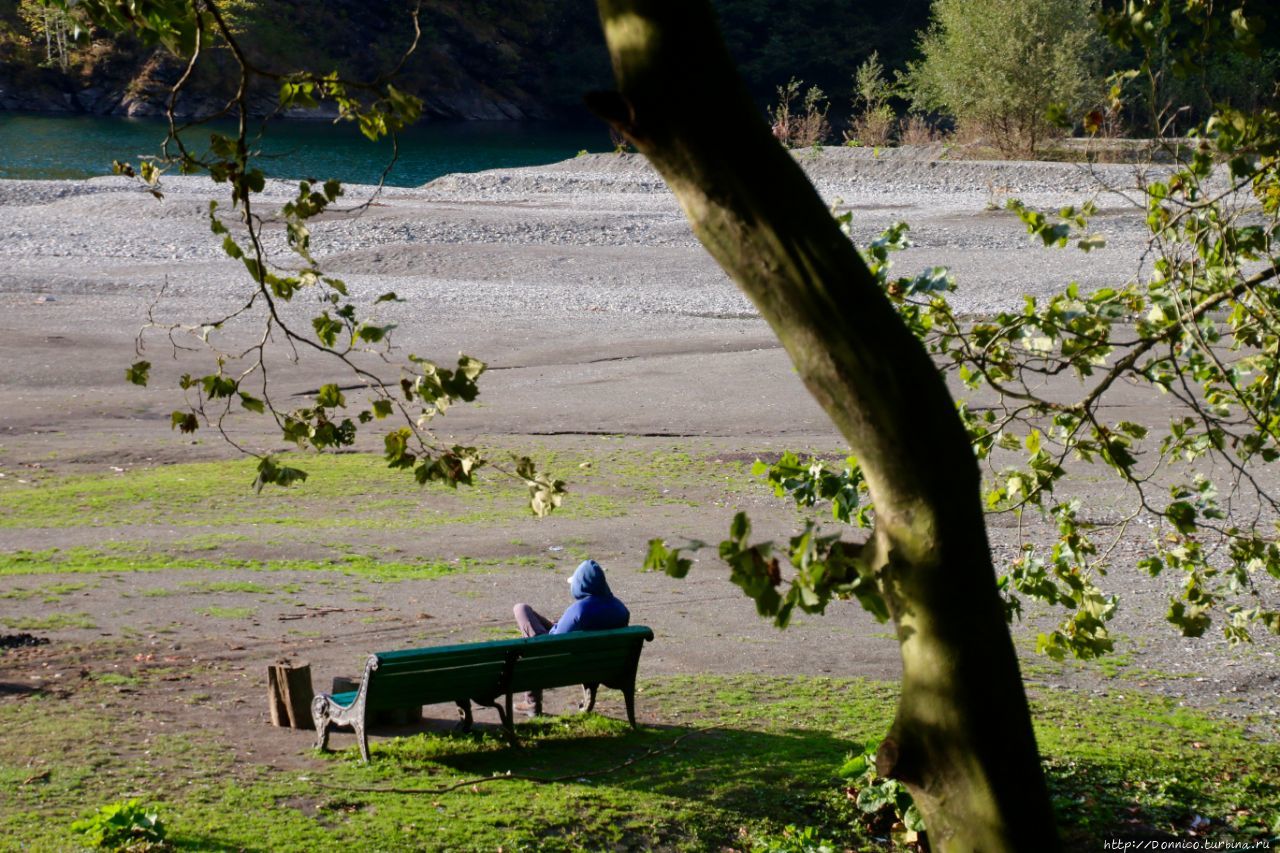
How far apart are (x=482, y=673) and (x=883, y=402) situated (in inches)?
197

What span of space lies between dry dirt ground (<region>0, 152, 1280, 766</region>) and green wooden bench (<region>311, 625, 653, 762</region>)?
1.49 ft

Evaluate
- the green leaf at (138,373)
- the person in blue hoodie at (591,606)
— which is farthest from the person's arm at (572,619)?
the green leaf at (138,373)

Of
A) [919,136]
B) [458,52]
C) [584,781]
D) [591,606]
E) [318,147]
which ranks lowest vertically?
[584,781]

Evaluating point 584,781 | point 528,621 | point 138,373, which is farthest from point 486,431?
point 138,373

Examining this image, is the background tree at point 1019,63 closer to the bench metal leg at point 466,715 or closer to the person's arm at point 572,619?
the person's arm at point 572,619

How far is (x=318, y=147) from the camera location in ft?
203

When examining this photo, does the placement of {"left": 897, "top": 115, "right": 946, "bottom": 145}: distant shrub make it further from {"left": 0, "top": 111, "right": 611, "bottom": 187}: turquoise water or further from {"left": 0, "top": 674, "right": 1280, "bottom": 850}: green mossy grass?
{"left": 0, "top": 674, "right": 1280, "bottom": 850}: green mossy grass

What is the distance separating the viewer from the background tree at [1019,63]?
152 ft

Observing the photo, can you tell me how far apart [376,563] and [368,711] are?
4894 mm

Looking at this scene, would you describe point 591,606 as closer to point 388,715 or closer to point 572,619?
point 572,619

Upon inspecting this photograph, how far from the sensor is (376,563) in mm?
12242

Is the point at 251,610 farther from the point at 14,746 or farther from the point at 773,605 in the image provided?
the point at 773,605

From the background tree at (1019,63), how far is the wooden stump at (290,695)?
138 ft

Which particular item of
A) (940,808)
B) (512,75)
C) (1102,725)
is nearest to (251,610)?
(1102,725)
